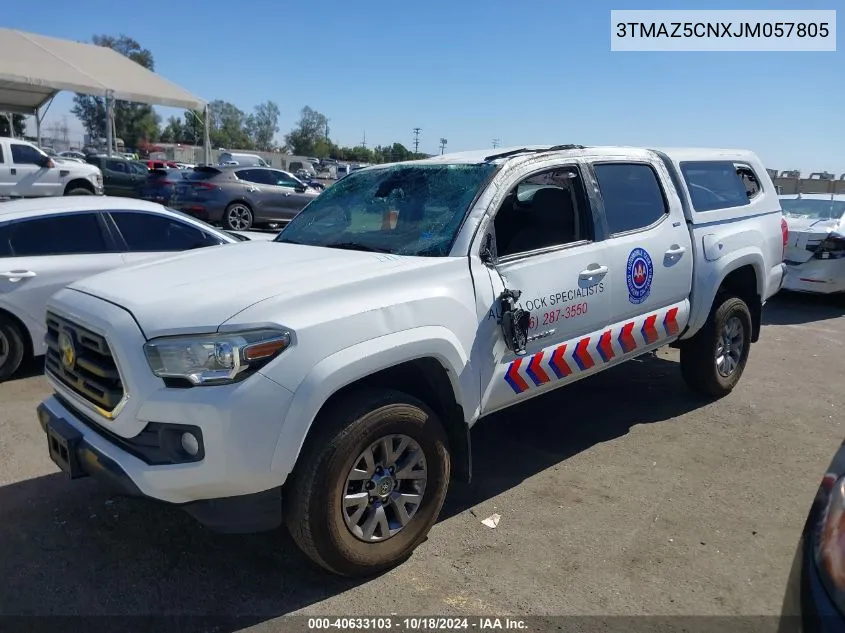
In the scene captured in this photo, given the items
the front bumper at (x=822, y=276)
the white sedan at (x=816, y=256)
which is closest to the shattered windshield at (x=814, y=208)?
the white sedan at (x=816, y=256)

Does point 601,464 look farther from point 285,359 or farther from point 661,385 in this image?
point 285,359

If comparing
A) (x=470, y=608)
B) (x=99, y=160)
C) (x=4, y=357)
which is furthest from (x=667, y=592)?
(x=99, y=160)

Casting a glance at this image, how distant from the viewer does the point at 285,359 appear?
262 cm

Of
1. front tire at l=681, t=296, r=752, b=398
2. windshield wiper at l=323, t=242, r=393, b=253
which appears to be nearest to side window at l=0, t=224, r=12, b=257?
windshield wiper at l=323, t=242, r=393, b=253

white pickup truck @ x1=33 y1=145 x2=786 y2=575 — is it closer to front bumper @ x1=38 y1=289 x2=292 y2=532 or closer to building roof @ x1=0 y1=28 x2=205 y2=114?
front bumper @ x1=38 y1=289 x2=292 y2=532

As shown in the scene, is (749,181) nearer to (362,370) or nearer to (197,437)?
(362,370)

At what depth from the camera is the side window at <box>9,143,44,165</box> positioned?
16.2 meters

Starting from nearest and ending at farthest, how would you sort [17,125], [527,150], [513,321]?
1. [513,321]
2. [527,150]
3. [17,125]

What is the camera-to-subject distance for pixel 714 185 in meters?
5.37

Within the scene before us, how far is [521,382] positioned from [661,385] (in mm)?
2866

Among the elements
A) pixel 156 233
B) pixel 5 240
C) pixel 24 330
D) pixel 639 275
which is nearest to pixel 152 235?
pixel 156 233

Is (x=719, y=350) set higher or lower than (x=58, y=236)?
lower

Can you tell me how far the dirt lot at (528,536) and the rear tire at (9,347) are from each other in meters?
0.34

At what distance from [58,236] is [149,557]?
3.59m
